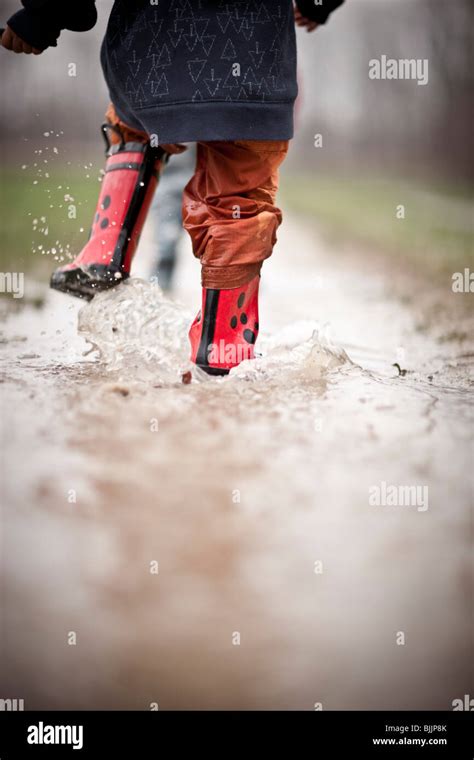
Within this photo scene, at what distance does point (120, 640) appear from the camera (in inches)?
31.1

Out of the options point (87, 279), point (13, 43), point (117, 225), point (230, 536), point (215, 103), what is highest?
point (13, 43)

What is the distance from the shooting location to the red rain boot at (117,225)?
5.09 ft

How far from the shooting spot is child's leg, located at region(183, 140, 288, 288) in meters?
1.37

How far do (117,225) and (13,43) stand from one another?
374 mm

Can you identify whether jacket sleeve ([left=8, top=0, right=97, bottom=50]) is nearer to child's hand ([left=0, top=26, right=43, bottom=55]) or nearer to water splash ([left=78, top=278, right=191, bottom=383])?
child's hand ([left=0, top=26, right=43, bottom=55])

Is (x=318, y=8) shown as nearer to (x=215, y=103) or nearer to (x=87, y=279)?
(x=215, y=103)

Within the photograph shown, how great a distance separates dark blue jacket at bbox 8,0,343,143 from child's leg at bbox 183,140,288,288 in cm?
6

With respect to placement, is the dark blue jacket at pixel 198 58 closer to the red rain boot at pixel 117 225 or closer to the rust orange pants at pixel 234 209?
the rust orange pants at pixel 234 209

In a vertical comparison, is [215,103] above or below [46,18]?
below

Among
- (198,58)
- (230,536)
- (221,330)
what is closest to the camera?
(230,536)

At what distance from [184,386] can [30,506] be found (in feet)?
1.60

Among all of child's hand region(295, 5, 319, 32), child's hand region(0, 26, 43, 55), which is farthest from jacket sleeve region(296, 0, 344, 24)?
child's hand region(0, 26, 43, 55)

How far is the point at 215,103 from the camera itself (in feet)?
4.25

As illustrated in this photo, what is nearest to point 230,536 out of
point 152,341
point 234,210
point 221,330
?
point 221,330
